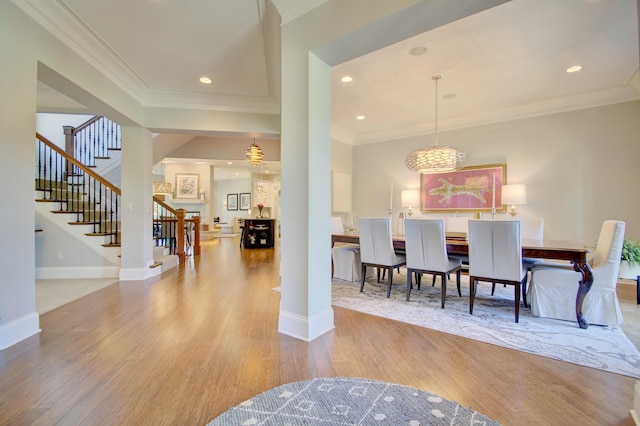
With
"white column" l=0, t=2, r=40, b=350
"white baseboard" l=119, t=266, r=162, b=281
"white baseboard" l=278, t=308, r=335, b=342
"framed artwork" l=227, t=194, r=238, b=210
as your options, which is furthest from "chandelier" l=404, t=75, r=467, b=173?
"framed artwork" l=227, t=194, r=238, b=210

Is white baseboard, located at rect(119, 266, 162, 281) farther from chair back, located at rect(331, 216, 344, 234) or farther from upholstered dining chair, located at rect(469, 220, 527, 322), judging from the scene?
upholstered dining chair, located at rect(469, 220, 527, 322)

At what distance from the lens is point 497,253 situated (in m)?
2.73

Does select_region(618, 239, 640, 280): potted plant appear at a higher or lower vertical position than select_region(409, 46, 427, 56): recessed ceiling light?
lower

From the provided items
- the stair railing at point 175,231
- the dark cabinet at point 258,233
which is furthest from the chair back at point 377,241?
the dark cabinet at point 258,233

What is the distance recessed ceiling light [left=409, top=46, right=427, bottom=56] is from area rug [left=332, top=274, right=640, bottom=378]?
2893mm

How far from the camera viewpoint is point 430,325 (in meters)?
2.58

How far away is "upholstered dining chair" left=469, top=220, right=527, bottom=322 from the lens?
262cm

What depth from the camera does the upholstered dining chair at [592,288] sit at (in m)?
2.49

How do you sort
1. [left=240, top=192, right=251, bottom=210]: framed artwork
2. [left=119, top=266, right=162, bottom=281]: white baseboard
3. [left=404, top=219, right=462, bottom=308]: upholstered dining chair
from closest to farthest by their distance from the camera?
[left=404, top=219, right=462, bottom=308]: upholstered dining chair → [left=119, top=266, right=162, bottom=281]: white baseboard → [left=240, top=192, right=251, bottom=210]: framed artwork

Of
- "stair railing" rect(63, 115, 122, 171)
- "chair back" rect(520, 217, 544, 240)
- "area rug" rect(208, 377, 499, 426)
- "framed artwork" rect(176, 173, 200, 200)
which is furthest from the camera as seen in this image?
"framed artwork" rect(176, 173, 200, 200)

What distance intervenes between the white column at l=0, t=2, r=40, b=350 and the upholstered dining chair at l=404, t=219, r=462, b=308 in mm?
3565

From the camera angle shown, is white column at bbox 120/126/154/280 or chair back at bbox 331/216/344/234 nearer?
white column at bbox 120/126/154/280

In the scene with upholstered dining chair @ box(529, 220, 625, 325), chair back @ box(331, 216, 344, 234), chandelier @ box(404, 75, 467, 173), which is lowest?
upholstered dining chair @ box(529, 220, 625, 325)

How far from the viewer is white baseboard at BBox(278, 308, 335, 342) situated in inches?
88.6
